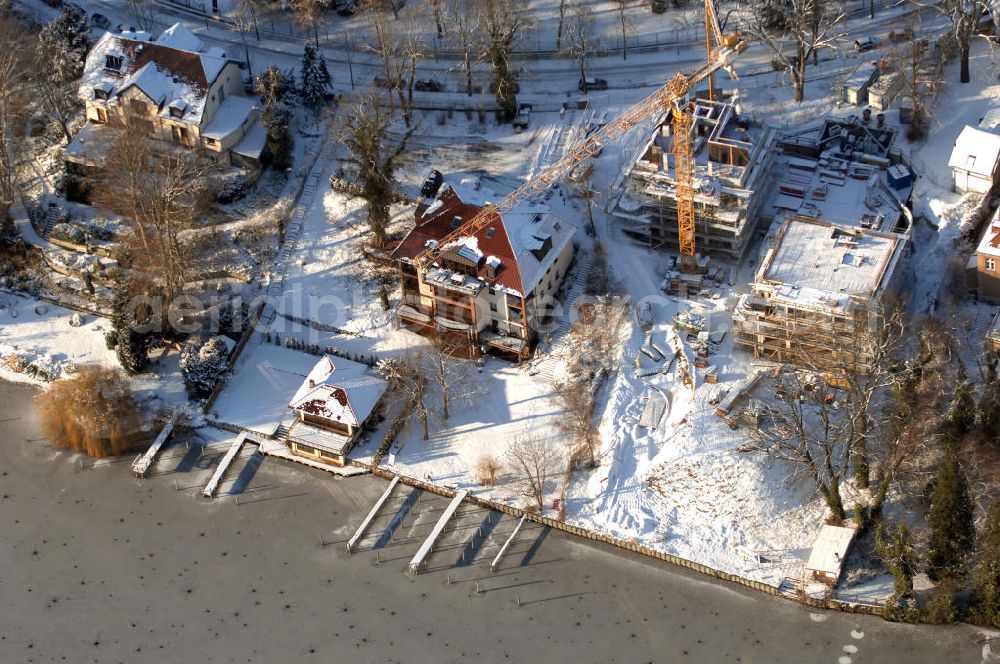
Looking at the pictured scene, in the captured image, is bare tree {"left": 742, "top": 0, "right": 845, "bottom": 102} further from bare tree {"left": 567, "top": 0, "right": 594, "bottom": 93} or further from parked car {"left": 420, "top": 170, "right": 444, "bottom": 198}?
parked car {"left": 420, "top": 170, "right": 444, "bottom": 198}

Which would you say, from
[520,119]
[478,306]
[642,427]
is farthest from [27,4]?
[642,427]

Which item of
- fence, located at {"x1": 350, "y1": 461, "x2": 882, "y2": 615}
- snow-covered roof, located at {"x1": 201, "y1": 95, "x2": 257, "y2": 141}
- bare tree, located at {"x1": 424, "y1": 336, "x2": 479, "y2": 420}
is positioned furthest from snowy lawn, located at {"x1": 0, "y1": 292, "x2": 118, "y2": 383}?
bare tree, located at {"x1": 424, "y1": 336, "x2": 479, "y2": 420}

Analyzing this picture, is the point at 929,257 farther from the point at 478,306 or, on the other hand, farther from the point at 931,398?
the point at 478,306

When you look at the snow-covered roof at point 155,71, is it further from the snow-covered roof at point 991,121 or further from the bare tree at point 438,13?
the snow-covered roof at point 991,121

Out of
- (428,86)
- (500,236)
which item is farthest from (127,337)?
(428,86)

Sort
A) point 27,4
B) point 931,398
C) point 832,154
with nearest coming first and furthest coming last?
1. point 931,398
2. point 832,154
3. point 27,4

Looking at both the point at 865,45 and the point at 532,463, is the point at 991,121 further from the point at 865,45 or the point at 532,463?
the point at 532,463
